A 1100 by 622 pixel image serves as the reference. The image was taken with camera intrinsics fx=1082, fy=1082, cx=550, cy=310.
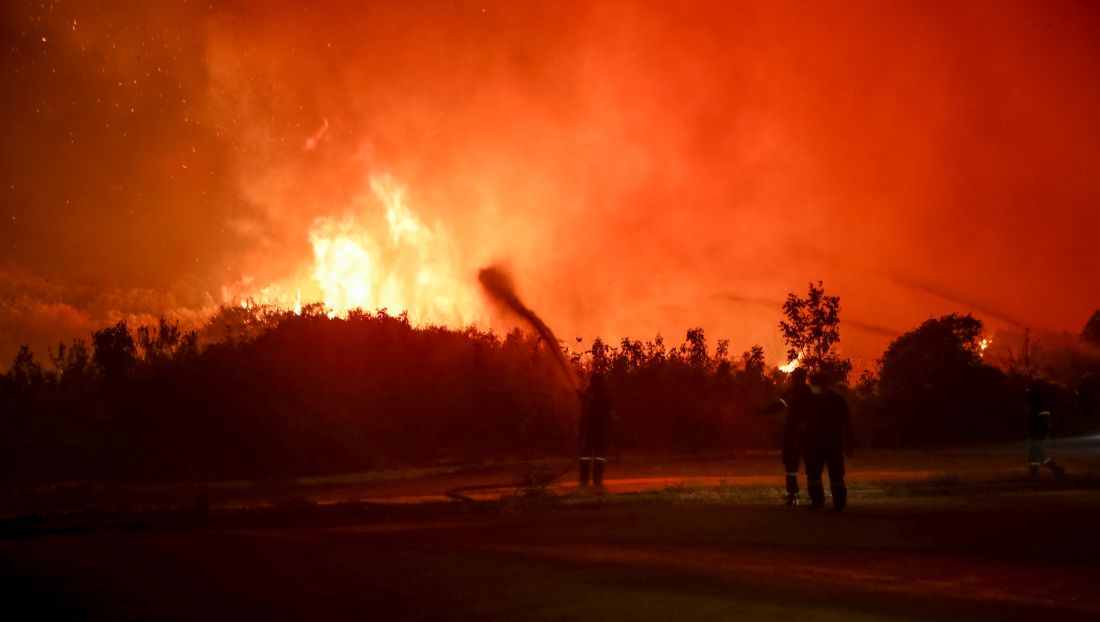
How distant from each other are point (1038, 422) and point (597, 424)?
9805mm

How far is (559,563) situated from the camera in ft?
34.9

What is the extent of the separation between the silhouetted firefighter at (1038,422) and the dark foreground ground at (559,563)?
230 inches

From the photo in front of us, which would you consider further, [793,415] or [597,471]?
[597,471]

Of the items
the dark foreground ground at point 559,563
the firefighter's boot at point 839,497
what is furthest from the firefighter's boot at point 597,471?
the firefighter's boot at point 839,497

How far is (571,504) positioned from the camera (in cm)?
1712

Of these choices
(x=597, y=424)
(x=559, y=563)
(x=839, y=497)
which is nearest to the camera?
(x=559, y=563)

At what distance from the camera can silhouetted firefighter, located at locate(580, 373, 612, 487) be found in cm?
1975

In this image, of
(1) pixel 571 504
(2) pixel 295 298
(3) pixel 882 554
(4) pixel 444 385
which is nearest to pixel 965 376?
(4) pixel 444 385

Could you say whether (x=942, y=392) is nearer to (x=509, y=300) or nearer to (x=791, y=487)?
(x=509, y=300)

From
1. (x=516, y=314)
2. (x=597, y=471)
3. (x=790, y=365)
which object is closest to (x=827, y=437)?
(x=597, y=471)

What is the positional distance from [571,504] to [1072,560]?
302 inches

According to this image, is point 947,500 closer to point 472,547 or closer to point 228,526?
point 472,547

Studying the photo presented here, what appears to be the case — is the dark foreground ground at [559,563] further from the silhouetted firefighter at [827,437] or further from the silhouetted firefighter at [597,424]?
the silhouetted firefighter at [597,424]

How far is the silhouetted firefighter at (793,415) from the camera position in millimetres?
16297
